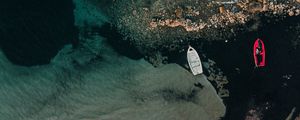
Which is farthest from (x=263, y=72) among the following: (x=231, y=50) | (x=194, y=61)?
(x=194, y=61)

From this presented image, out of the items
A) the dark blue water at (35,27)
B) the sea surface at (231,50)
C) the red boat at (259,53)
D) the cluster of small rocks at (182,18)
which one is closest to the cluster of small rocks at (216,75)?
the sea surface at (231,50)

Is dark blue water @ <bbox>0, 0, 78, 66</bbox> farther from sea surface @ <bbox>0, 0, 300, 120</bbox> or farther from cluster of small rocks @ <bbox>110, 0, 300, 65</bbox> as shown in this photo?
cluster of small rocks @ <bbox>110, 0, 300, 65</bbox>

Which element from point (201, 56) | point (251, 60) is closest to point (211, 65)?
point (201, 56)

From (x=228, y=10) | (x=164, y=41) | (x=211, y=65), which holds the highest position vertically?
(x=228, y=10)

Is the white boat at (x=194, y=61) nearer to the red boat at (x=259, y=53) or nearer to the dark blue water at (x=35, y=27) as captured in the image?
the red boat at (x=259, y=53)

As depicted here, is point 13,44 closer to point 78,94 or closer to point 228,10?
point 78,94

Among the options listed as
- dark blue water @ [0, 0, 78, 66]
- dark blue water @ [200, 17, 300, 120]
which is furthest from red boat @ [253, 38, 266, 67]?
dark blue water @ [0, 0, 78, 66]

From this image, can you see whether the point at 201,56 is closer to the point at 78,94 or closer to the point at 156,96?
the point at 156,96

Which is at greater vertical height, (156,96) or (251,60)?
(251,60)
